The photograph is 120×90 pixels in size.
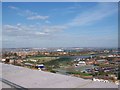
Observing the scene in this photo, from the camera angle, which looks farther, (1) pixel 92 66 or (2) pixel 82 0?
(1) pixel 92 66

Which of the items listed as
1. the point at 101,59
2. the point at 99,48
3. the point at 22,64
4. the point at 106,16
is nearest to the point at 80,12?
the point at 106,16

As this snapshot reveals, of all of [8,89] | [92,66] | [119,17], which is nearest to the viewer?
[8,89]

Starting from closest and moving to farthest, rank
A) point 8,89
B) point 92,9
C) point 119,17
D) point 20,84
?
point 8,89 → point 20,84 → point 119,17 → point 92,9

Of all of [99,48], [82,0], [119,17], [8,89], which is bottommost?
[8,89]

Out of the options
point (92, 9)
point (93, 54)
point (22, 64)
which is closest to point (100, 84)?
point (93, 54)

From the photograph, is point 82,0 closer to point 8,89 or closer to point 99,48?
point 99,48

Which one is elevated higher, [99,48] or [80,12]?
[80,12]
